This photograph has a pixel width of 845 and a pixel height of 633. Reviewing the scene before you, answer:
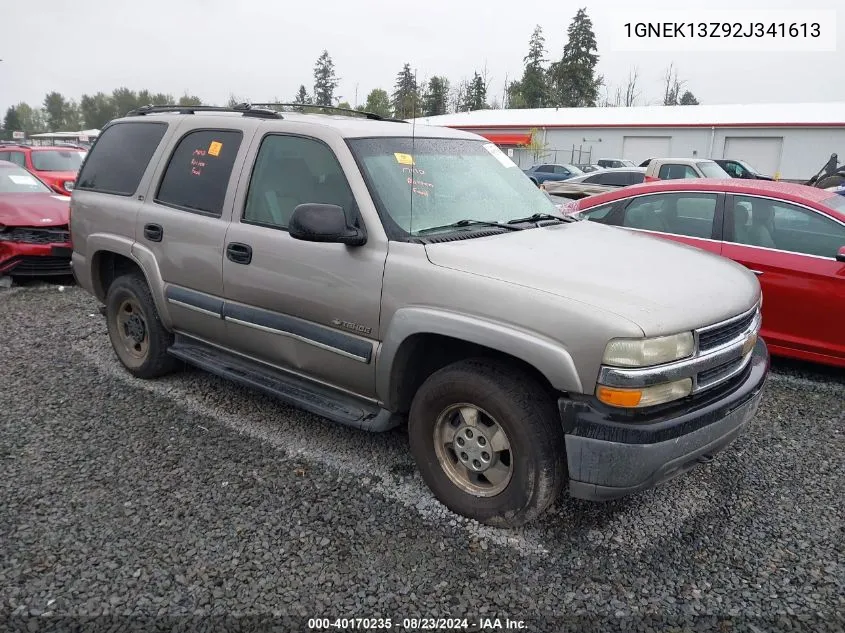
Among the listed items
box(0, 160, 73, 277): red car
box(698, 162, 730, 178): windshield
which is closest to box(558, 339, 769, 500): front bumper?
box(0, 160, 73, 277): red car

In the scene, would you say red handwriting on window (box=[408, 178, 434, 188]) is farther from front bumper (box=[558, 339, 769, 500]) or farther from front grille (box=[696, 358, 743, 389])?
front grille (box=[696, 358, 743, 389])

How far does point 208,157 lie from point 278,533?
2.45 meters

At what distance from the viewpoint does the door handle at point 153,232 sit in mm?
4344

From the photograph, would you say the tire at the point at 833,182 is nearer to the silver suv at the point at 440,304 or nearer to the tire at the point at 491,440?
the silver suv at the point at 440,304

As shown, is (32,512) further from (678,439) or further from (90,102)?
(90,102)

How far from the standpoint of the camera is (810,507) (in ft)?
11.0

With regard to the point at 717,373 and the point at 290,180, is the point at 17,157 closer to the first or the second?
the point at 290,180

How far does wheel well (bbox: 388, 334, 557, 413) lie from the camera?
3.14 meters

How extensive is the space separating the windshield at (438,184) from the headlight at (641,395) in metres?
1.25

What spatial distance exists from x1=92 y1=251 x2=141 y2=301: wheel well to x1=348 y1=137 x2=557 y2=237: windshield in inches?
96.3

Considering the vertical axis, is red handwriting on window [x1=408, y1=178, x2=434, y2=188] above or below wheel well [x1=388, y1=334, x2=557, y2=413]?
above

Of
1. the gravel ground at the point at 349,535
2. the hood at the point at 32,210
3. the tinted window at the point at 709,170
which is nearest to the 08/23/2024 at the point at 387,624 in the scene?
the gravel ground at the point at 349,535

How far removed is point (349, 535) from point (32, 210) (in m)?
7.06

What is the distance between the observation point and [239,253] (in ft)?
12.6
